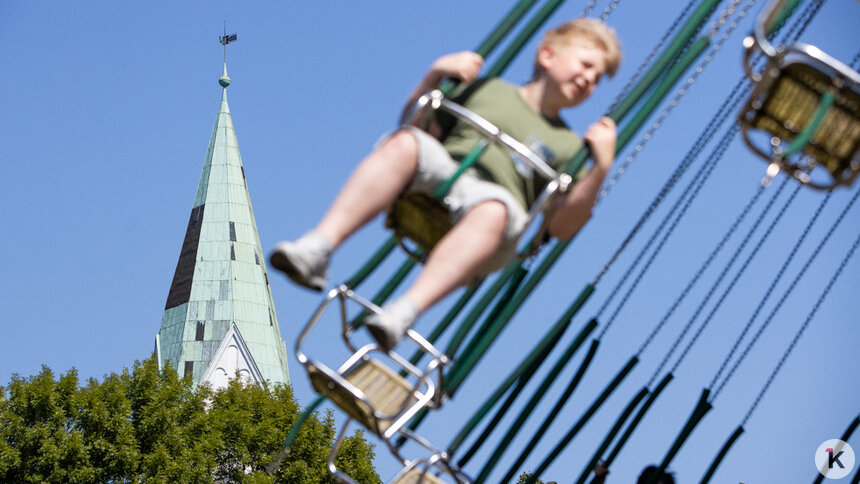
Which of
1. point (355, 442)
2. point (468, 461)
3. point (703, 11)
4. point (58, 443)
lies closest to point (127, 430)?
point (58, 443)

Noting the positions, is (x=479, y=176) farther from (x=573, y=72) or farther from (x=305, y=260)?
(x=305, y=260)

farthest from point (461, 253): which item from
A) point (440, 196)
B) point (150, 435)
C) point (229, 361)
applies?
point (229, 361)

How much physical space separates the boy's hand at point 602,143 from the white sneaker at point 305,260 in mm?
1266

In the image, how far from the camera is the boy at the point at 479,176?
234 inches

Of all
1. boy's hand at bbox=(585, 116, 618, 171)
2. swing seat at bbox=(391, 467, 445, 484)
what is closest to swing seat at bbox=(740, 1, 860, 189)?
boy's hand at bbox=(585, 116, 618, 171)

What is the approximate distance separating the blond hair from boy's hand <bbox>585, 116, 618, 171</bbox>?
0.42 metres

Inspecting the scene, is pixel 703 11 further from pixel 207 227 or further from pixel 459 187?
pixel 207 227

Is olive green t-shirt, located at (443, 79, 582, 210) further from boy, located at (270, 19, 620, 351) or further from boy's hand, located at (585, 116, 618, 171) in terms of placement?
boy's hand, located at (585, 116, 618, 171)

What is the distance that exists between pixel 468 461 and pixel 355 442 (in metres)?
28.9

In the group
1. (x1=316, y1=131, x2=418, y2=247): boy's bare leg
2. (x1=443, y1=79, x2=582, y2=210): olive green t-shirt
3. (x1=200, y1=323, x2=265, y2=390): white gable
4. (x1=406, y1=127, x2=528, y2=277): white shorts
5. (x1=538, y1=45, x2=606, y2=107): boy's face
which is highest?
(x1=200, y1=323, x2=265, y2=390): white gable

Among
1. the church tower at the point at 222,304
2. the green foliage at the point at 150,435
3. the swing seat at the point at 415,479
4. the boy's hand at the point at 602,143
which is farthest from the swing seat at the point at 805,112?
the church tower at the point at 222,304

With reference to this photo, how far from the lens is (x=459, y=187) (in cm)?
632

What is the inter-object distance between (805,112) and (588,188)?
962 mm

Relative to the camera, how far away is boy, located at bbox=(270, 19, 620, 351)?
595 centimetres
